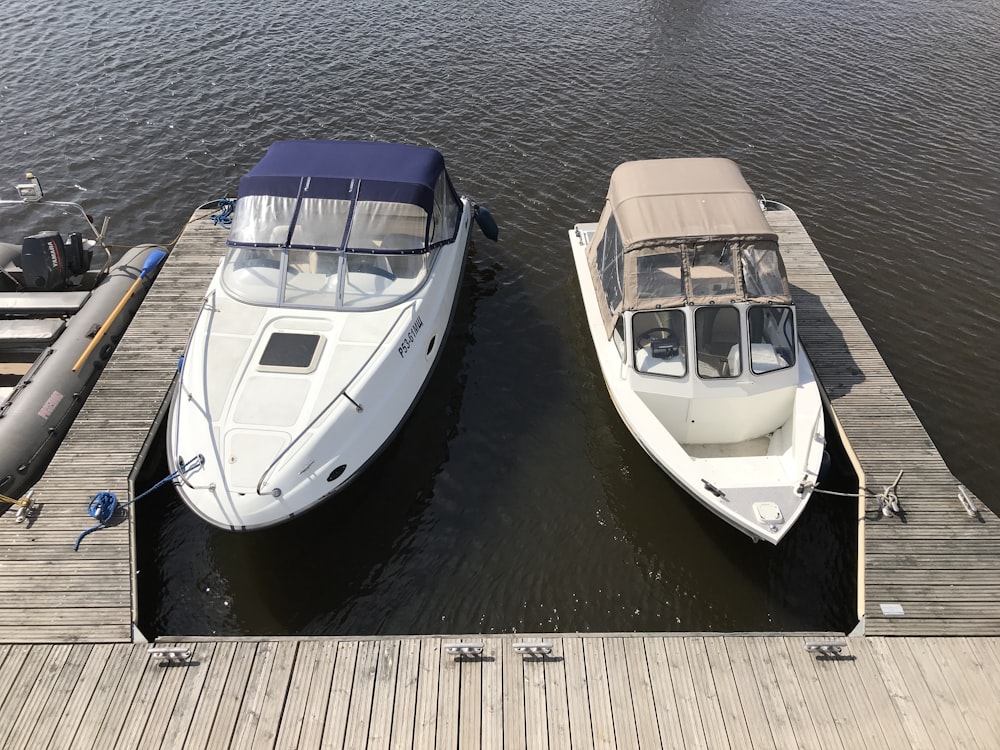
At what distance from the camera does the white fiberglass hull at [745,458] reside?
333 inches

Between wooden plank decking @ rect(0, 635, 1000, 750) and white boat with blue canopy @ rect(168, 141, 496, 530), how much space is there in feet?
6.29

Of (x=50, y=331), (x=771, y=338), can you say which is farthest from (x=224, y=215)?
(x=771, y=338)

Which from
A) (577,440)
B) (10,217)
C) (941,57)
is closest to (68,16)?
(10,217)

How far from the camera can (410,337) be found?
1019 centimetres

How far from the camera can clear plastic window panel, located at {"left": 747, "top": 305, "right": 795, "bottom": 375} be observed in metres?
9.80

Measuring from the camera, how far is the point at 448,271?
38.8ft

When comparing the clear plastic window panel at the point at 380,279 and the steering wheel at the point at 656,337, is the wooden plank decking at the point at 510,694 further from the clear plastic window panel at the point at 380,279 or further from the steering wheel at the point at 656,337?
the clear plastic window panel at the point at 380,279

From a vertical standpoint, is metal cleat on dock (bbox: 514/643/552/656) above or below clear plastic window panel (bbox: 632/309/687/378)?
below

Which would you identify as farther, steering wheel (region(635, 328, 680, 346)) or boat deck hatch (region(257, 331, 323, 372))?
steering wheel (region(635, 328, 680, 346))

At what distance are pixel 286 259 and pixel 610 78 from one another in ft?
54.2

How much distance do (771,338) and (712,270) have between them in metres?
1.42

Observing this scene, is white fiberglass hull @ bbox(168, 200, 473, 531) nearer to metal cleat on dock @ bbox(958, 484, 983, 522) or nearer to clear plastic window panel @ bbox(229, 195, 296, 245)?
clear plastic window panel @ bbox(229, 195, 296, 245)

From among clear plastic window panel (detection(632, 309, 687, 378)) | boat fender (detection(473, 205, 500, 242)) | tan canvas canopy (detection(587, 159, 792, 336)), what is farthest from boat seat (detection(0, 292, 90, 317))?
clear plastic window panel (detection(632, 309, 687, 378))

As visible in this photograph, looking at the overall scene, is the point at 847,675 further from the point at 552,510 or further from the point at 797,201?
the point at 797,201
